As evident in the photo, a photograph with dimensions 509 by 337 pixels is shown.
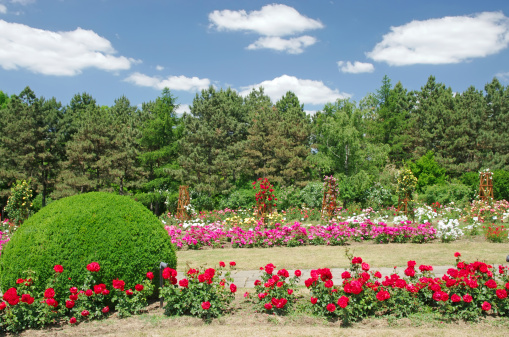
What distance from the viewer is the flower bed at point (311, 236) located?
366 inches

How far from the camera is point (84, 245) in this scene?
4219mm

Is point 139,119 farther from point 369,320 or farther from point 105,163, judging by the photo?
point 369,320

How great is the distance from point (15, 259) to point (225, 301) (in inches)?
98.6

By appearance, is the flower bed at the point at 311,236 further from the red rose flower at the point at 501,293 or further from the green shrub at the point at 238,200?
the green shrub at the point at 238,200

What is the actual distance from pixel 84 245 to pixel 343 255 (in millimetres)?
5396

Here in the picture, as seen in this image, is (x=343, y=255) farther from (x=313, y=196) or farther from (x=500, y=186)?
A: (x=500, y=186)

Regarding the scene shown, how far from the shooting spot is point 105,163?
21.1 m

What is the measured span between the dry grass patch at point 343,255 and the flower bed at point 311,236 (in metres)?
0.29

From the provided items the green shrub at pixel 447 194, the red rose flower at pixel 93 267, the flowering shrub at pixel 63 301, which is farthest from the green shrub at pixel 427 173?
the red rose flower at pixel 93 267

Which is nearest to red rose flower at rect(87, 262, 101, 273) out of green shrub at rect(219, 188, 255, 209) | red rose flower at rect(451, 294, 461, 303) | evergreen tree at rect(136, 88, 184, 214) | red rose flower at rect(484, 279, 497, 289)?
red rose flower at rect(451, 294, 461, 303)

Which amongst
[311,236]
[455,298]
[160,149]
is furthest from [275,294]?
[160,149]

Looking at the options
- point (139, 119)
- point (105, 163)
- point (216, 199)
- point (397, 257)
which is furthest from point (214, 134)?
point (397, 257)

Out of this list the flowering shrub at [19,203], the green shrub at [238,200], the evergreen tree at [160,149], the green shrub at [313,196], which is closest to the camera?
the flowering shrub at [19,203]

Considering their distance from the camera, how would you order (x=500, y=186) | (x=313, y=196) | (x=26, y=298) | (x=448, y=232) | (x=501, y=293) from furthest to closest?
1. (x=500, y=186)
2. (x=313, y=196)
3. (x=448, y=232)
4. (x=501, y=293)
5. (x=26, y=298)
